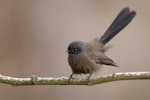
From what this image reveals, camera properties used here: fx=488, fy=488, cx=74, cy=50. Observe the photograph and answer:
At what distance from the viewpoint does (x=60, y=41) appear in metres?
7.70

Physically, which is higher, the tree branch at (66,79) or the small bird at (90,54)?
the small bird at (90,54)

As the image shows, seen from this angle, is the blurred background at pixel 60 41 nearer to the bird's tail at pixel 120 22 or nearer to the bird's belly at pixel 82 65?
the bird's tail at pixel 120 22

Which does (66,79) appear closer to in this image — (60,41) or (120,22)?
(120,22)

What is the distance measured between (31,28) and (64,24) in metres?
0.54

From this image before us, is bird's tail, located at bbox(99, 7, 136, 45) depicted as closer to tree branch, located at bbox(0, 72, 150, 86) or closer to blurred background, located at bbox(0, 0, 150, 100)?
tree branch, located at bbox(0, 72, 150, 86)

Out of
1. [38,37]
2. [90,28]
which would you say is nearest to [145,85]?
[90,28]

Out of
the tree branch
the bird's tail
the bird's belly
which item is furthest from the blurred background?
the tree branch

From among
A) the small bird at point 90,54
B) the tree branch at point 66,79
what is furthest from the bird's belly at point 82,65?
the tree branch at point 66,79

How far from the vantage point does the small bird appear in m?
4.49

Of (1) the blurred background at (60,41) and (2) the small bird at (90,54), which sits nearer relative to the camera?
(2) the small bird at (90,54)

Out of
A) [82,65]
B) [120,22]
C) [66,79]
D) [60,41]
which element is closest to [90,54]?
[82,65]

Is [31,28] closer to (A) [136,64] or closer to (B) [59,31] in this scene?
(B) [59,31]

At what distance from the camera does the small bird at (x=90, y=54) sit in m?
4.49

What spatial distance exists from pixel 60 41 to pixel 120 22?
2843 millimetres
